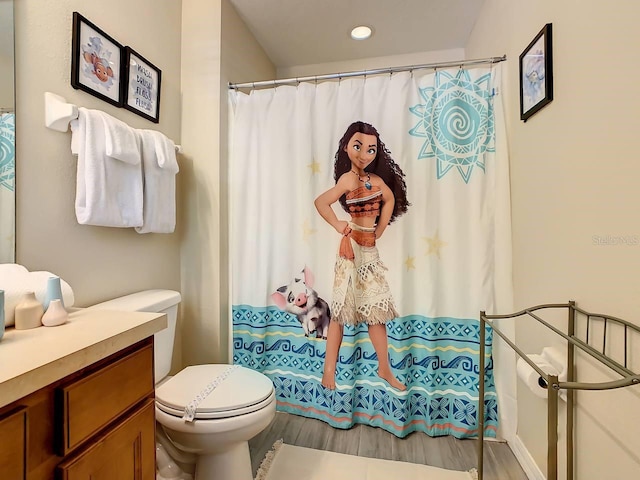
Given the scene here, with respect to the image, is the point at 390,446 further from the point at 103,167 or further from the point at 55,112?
the point at 55,112

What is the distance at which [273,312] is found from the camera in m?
1.77

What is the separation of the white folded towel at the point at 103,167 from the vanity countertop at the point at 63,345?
42 cm

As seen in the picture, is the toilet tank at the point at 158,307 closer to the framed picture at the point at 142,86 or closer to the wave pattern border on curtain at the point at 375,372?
the wave pattern border on curtain at the point at 375,372

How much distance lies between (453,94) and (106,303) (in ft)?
5.96

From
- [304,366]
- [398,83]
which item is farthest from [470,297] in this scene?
[398,83]

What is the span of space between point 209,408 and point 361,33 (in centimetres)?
230

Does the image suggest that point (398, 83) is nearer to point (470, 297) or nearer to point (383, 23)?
point (383, 23)

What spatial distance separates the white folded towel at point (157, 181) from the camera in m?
1.38

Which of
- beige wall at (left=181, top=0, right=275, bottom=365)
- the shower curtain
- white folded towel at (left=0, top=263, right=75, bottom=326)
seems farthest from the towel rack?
the shower curtain

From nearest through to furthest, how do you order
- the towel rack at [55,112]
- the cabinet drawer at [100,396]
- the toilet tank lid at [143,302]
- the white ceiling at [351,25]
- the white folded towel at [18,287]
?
the cabinet drawer at [100,396], the white folded towel at [18,287], the towel rack at [55,112], the toilet tank lid at [143,302], the white ceiling at [351,25]

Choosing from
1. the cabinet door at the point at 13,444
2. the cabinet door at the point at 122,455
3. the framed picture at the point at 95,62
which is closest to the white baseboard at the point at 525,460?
the cabinet door at the point at 122,455

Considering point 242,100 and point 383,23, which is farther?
point 383,23

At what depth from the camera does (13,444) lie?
0.52 meters

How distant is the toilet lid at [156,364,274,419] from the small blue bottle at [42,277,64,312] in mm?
535
